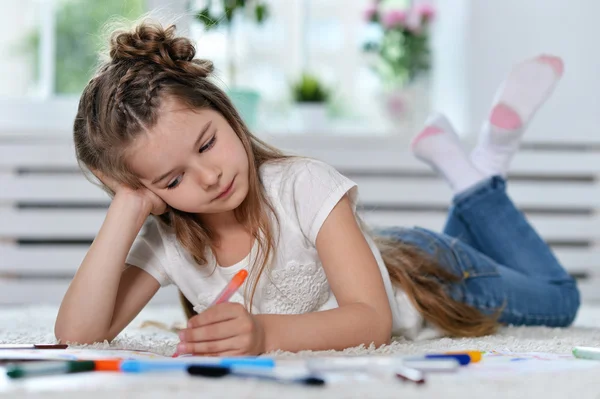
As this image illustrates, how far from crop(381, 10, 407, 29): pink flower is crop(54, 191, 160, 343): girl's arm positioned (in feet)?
5.12

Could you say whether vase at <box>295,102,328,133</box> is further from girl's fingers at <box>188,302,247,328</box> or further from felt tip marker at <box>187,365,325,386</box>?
felt tip marker at <box>187,365,325,386</box>

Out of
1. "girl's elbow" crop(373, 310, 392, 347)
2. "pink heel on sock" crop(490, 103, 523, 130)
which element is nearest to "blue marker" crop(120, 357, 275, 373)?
"girl's elbow" crop(373, 310, 392, 347)

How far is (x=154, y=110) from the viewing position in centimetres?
96

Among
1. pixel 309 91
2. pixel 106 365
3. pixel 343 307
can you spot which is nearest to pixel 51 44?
pixel 309 91

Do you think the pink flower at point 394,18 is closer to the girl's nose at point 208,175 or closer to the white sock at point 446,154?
the white sock at point 446,154

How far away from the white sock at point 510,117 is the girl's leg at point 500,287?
214 mm

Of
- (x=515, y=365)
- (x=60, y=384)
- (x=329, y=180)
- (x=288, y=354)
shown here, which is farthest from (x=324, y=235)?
(x=60, y=384)

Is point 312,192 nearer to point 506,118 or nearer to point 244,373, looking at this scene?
point 244,373

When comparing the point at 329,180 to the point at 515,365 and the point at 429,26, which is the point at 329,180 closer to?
the point at 515,365

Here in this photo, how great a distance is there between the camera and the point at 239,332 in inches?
31.1

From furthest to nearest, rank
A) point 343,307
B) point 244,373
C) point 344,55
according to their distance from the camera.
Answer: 1. point 344,55
2. point 343,307
3. point 244,373

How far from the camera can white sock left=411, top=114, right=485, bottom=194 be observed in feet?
4.78

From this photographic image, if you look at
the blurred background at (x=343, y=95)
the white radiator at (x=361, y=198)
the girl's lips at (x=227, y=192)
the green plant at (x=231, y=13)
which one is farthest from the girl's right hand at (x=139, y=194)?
the green plant at (x=231, y=13)

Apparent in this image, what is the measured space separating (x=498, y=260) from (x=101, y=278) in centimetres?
77
